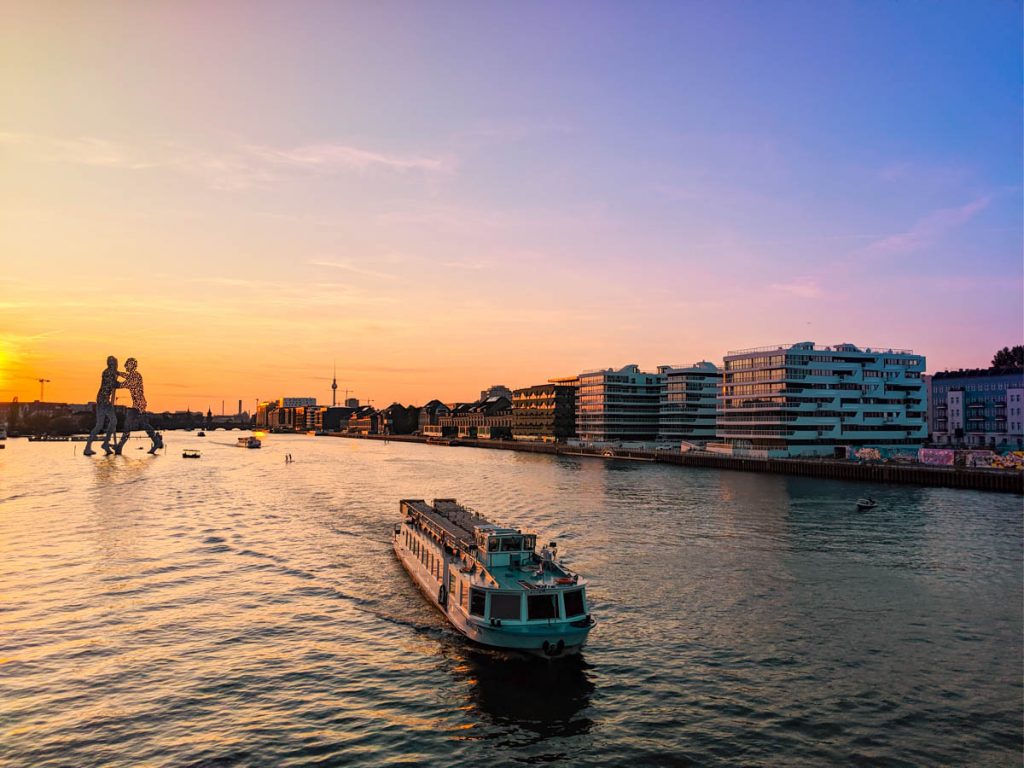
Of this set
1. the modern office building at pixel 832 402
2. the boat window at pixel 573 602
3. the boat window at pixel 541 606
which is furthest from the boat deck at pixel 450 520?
the modern office building at pixel 832 402

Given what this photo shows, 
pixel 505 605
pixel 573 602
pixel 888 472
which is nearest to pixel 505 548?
pixel 505 605

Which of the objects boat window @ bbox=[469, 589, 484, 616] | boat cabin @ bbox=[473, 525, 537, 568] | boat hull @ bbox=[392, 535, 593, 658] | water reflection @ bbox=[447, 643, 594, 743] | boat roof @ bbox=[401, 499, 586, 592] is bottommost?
water reflection @ bbox=[447, 643, 594, 743]

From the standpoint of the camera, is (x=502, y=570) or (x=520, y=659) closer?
(x=520, y=659)

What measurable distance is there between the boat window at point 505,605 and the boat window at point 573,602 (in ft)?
8.04

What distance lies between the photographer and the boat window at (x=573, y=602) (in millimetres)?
34312

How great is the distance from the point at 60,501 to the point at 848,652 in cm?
10101

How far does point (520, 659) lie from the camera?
3425cm

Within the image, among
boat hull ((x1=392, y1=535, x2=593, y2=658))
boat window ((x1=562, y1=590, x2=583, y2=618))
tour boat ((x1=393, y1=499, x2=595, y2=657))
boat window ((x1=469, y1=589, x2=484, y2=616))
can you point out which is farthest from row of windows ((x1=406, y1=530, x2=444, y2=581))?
boat window ((x1=562, y1=590, x2=583, y2=618))

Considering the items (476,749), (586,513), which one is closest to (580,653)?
(476,749)

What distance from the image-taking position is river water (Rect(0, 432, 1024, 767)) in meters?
26.6

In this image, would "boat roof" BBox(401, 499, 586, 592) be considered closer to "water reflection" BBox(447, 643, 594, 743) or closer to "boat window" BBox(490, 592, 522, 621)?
"boat window" BBox(490, 592, 522, 621)

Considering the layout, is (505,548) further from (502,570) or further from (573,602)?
(573,602)

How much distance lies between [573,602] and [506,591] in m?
3.54

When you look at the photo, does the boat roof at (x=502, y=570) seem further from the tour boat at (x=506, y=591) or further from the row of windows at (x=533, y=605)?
the row of windows at (x=533, y=605)
